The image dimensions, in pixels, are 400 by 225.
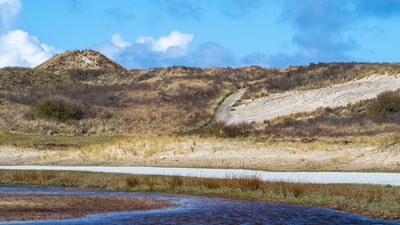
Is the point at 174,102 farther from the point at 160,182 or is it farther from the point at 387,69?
the point at 160,182

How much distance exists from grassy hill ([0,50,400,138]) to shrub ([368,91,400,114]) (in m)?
1.14

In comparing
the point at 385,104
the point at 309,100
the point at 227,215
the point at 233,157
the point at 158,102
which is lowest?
the point at 227,215

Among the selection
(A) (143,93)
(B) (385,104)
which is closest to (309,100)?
(B) (385,104)

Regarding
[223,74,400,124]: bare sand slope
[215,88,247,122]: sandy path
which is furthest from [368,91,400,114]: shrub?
[215,88,247,122]: sandy path

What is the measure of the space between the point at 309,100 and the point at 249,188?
5539 cm

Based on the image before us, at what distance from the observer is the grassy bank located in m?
21.6

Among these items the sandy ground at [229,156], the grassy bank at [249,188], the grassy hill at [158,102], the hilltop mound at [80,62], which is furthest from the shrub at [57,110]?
the hilltop mound at [80,62]

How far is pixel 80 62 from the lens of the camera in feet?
490

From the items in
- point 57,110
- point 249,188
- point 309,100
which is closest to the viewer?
point 249,188

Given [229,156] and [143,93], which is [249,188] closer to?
[229,156]

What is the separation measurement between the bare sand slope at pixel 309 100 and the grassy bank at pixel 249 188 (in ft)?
132

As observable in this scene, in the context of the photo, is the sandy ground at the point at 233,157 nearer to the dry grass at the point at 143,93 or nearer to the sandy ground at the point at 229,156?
the sandy ground at the point at 229,156

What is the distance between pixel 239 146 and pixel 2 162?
55.3 ft

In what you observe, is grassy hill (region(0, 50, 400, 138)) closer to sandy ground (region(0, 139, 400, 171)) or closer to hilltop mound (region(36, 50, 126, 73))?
hilltop mound (region(36, 50, 126, 73))
